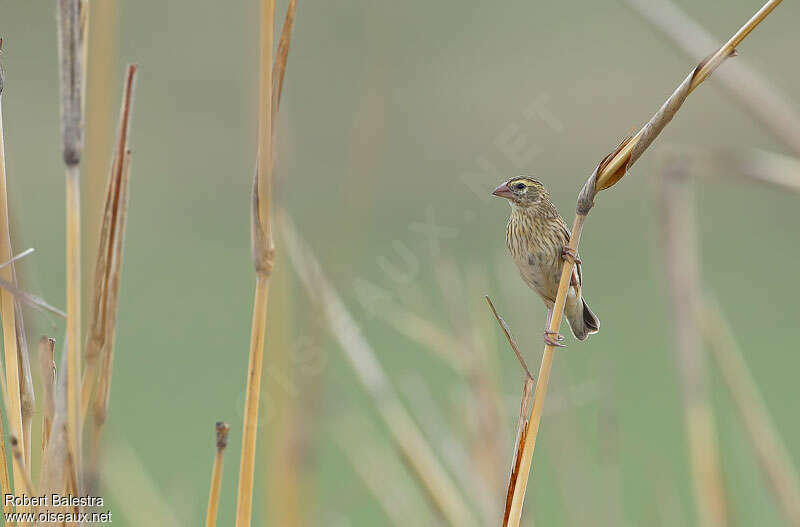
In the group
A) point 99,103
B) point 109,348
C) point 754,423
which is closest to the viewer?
point 109,348

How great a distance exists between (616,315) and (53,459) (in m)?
3.12

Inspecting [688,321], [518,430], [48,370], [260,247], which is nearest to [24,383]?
[48,370]

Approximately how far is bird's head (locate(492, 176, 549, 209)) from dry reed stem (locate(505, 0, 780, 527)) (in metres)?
0.11

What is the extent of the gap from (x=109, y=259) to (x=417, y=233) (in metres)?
0.38

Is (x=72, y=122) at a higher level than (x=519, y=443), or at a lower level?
higher

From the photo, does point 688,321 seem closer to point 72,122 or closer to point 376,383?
Answer: point 376,383

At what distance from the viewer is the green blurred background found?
2.52ft

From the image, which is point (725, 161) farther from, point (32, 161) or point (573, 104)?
point (32, 161)

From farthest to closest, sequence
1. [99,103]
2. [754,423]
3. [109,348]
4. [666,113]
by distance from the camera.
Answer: [754,423] < [99,103] < [109,348] < [666,113]

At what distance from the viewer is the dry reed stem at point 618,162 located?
0.36m

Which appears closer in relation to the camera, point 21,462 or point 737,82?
point 21,462

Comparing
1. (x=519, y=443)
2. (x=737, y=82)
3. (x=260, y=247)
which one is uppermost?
(x=737, y=82)

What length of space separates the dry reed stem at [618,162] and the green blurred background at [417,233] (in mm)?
111

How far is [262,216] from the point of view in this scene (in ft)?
1.44
